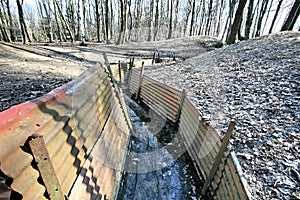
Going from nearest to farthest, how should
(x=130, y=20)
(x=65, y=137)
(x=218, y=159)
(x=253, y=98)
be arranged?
1. (x=65, y=137)
2. (x=218, y=159)
3. (x=253, y=98)
4. (x=130, y=20)

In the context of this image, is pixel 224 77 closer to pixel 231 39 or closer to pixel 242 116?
pixel 242 116

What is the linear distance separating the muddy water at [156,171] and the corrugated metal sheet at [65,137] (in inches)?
25.0

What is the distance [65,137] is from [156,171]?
10.4 ft

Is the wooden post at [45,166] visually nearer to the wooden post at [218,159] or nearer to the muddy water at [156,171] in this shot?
the muddy water at [156,171]

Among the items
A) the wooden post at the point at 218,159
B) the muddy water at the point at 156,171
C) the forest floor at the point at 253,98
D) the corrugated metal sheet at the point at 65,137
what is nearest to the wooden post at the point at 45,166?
the corrugated metal sheet at the point at 65,137

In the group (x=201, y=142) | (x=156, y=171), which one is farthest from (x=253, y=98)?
(x=156, y=171)

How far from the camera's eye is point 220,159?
3.44 metres

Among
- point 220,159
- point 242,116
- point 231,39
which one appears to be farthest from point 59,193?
point 231,39

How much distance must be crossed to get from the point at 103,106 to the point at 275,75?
18.9ft

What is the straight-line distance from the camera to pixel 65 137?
232 centimetres

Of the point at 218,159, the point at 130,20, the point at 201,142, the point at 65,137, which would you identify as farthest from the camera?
the point at 130,20

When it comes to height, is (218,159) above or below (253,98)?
below

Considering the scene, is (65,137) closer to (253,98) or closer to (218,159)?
(218,159)

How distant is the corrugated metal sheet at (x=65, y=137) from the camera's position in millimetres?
1483
